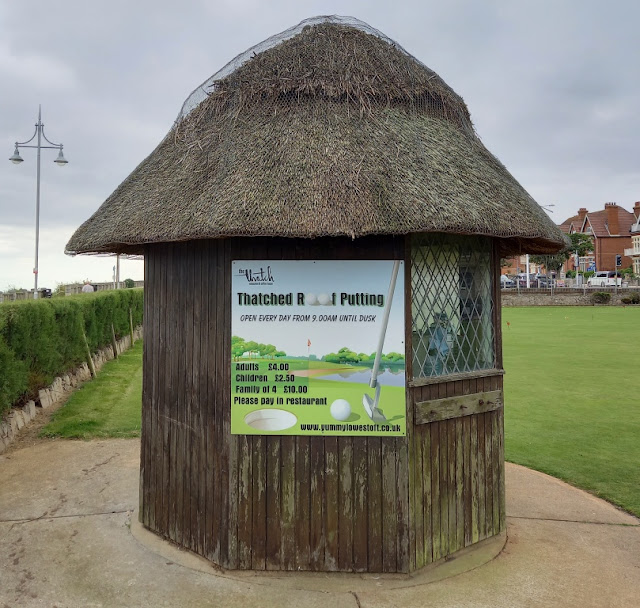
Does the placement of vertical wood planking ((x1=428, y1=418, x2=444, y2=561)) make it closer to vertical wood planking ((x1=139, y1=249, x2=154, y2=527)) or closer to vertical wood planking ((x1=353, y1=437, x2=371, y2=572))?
vertical wood planking ((x1=353, y1=437, x2=371, y2=572))

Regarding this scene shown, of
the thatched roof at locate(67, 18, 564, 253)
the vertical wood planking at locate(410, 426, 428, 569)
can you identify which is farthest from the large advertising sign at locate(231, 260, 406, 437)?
the thatched roof at locate(67, 18, 564, 253)

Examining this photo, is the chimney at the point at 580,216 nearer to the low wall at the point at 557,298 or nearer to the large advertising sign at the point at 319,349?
the low wall at the point at 557,298

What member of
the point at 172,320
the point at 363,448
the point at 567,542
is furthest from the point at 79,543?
the point at 567,542

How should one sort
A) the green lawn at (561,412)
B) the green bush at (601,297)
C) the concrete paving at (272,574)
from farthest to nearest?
the green bush at (601,297), the green lawn at (561,412), the concrete paving at (272,574)

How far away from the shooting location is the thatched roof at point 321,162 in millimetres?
4414

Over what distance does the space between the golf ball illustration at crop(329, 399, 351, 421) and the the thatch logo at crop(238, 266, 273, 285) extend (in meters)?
1.20

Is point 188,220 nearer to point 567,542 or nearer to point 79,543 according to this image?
point 79,543

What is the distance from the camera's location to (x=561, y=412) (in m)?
11.3

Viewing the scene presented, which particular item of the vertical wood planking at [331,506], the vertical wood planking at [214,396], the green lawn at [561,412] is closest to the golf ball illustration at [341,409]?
the vertical wood planking at [331,506]

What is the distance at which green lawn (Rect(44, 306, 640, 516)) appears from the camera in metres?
7.96

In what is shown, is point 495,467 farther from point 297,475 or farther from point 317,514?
point 297,475

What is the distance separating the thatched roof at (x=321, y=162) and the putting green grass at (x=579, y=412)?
362 cm

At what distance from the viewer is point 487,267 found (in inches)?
220

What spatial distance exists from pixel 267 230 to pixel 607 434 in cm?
820
